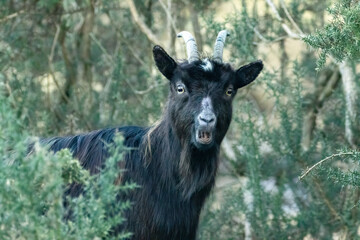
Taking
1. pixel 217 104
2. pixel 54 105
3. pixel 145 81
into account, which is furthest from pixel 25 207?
pixel 145 81

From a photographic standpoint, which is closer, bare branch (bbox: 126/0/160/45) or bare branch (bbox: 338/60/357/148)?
bare branch (bbox: 338/60/357/148)

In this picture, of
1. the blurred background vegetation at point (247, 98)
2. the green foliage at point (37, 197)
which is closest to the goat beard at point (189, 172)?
the blurred background vegetation at point (247, 98)

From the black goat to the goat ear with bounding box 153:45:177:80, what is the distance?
10cm

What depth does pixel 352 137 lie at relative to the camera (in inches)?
442

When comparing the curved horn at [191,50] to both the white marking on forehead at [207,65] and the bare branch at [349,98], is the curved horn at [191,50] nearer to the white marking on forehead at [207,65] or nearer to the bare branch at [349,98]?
the white marking on forehead at [207,65]

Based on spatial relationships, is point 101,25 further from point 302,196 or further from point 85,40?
point 302,196

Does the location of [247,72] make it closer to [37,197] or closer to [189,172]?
[189,172]

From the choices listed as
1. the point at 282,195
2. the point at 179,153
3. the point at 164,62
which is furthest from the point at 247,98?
the point at 179,153

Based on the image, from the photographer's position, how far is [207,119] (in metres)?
7.84

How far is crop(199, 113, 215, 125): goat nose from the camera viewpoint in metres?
7.84

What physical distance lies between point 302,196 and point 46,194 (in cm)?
808

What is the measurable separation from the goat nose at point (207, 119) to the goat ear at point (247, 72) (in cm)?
116

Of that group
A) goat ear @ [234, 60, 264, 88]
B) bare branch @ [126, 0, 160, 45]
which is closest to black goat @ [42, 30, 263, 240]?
goat ear @ [234, 60, 264, 88]

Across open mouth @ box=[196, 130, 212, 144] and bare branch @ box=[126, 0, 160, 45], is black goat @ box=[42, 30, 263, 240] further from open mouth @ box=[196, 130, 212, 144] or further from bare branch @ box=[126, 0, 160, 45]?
bare branch @ box=[126, 0, 160, 45]
